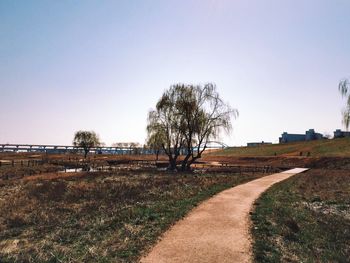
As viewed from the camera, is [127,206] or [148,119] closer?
[127,206]

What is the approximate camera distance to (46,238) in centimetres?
1207

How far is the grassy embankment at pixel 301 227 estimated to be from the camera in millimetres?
10406

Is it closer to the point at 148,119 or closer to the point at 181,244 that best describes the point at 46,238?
the point at 181,244

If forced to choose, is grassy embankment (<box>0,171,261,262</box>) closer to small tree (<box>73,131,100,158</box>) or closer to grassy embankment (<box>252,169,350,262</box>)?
grassy embankment (<box>252,169,350,262</box>)

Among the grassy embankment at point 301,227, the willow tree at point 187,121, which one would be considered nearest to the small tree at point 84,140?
the willow tree at point 187,121

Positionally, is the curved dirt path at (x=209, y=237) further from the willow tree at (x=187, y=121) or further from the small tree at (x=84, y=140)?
the small tree at (x=84, y=140)

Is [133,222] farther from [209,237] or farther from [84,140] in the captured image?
[84,140]

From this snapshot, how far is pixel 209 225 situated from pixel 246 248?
9.64 feet

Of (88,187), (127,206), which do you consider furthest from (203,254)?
(88,187)

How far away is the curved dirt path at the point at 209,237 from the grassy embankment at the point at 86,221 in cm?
58

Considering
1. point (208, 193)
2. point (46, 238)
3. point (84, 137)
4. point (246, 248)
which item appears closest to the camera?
point (246, 248)

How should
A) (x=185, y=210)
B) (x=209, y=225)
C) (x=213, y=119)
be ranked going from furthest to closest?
(x=213, y=119) → (x=185, y=210) → (x=209, y=225)

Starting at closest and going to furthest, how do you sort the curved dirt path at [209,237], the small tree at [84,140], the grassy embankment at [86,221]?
the curved dirt path at [209,237] < the grassy embankment at [86,221] < the small tree at [84,140]

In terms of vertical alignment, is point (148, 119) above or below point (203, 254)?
above
